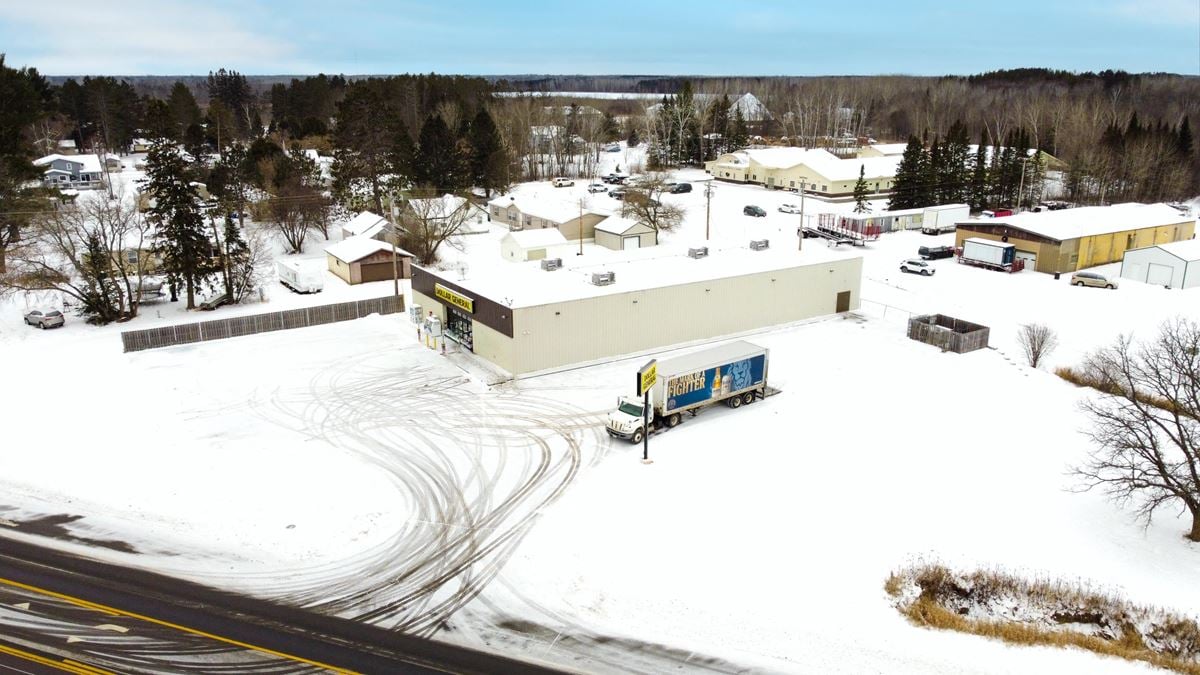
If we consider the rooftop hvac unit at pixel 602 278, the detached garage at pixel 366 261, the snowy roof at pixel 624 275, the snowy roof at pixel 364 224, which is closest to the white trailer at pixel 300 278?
the detached garage at pixel 366 261

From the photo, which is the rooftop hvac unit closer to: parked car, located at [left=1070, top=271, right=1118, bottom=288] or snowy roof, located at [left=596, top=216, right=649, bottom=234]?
snowy roof, located at [left=596, top=216, right=649, bottom=234]

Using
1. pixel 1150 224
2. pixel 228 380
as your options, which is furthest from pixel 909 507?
pixel 1150 224

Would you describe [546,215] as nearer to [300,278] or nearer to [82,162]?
[300,278]

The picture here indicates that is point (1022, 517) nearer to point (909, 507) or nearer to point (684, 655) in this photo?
point (909, 507)

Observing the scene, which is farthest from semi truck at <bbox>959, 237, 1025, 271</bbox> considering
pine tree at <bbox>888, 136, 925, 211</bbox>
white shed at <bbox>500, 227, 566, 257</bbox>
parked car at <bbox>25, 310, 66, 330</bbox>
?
Result: parked car at <bbox>25, 310, 66, 330</bbox>

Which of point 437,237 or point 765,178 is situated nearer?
point 437,237
